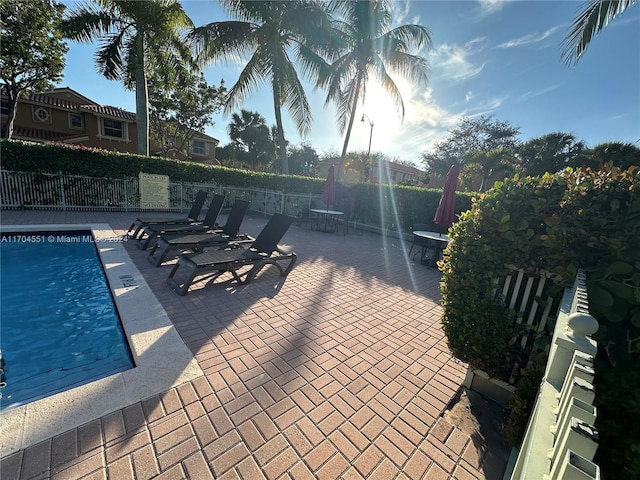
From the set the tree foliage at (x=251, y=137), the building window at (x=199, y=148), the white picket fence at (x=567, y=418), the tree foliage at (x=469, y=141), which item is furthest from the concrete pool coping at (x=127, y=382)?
the tree foliage at (x=251, y=137)

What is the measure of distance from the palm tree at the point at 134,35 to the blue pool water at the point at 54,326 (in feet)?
32.0

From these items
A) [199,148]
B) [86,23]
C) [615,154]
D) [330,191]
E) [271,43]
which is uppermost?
[271,43]

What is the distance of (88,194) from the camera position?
11023 millimetres

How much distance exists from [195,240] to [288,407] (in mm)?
4455

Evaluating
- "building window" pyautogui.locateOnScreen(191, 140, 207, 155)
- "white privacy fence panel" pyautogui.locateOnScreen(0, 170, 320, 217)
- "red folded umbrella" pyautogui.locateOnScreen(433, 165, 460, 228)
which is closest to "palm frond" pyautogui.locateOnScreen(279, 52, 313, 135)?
"white privacy fence panel" pyautogui.locateOnScreen(0, 170, 320, 217)

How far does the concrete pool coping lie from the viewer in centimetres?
195

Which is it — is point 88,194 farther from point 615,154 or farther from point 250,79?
point 615,154

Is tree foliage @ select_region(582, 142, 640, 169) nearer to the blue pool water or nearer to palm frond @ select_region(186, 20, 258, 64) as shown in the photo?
palm frond @ select_region(186, 20, 258, 64)

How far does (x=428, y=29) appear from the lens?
1395 centimetres

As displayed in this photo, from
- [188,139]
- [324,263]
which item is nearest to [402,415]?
[324,263]

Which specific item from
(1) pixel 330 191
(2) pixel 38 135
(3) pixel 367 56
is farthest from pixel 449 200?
(2) pixel 38 135

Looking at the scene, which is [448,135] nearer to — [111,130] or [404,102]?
[404,102]

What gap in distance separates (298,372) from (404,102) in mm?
16379

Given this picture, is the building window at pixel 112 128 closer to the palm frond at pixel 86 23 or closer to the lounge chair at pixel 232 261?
the palm frond at pixel 86 23
